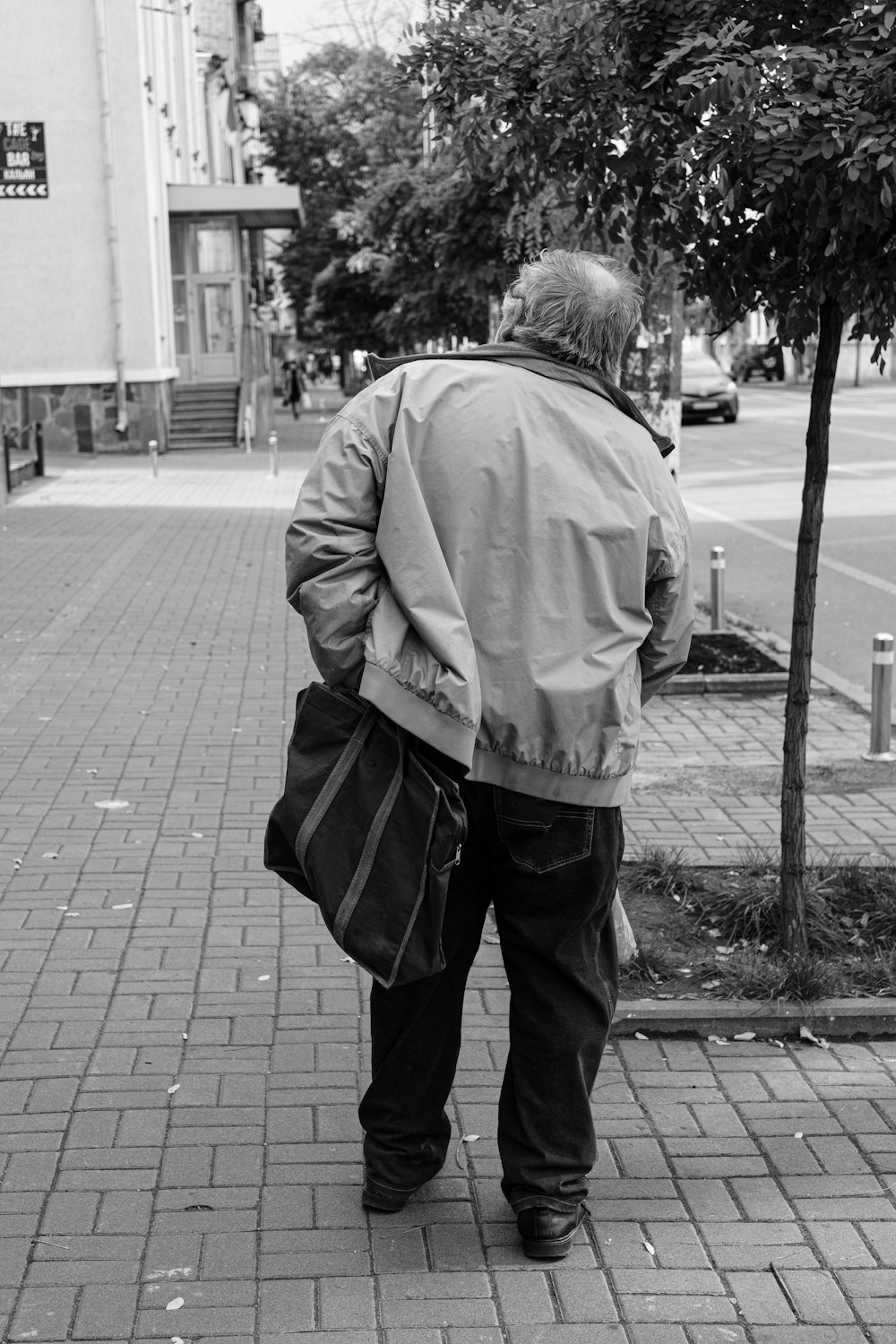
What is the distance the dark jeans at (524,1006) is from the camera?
3066mm

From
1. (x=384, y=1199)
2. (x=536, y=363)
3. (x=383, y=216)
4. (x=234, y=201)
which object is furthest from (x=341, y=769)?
(x=234, y=201)

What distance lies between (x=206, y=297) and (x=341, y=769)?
34.3 meters

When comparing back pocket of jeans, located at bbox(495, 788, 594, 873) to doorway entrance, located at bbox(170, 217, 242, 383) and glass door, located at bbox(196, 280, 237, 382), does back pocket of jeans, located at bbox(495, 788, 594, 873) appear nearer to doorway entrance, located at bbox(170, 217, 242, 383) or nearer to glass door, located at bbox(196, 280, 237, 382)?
doorway entrance, located at bbox(170, 217, 242, 383)

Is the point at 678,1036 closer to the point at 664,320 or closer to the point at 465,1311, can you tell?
the point at 465,1311

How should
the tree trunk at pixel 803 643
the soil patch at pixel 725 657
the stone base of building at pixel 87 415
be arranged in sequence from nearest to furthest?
1. the tree trunk at pixel 803 643
2. the soil patch at pixel 725 657
3. the stone base of building at pixel 87 415

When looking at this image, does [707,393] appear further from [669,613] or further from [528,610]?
[528,610]

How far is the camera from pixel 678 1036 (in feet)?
13.9

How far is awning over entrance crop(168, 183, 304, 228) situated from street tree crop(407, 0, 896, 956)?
29.2m

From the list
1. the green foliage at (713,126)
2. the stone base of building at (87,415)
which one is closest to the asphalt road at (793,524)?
the green foliage at (713,126)

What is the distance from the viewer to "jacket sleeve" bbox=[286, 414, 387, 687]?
291 centimetres

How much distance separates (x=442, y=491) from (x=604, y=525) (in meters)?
0.31

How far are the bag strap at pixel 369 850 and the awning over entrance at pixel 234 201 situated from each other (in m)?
31.6

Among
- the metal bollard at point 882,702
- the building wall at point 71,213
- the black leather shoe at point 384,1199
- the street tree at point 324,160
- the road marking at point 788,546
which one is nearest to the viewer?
the black leather shoe at point 384,1199

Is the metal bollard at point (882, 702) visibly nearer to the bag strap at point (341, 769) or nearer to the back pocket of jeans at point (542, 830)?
the back pocket of jeans at point (542, 830)
